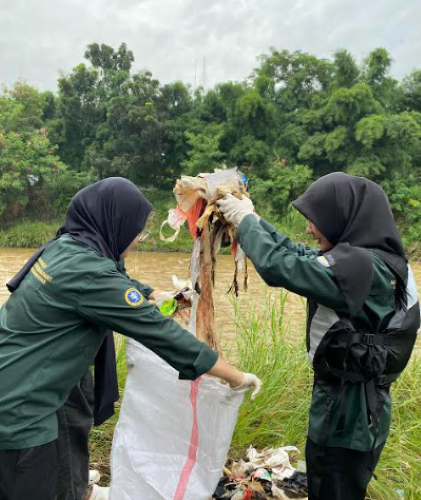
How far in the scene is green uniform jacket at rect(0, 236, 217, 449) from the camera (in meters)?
1.19

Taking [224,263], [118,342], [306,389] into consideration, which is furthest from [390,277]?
[224,263]

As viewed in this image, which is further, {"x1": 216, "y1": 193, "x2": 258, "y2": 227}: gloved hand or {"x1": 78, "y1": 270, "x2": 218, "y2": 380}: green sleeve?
{"x1": 216, "y1": 193, "x2": 258, "y2": 227}: gloved hand

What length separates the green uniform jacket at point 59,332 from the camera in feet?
3.90

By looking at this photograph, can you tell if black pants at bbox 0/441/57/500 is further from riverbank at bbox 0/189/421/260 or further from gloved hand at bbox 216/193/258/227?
riverbank at bbox 0/189/421/260

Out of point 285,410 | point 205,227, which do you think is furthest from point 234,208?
point 285,410

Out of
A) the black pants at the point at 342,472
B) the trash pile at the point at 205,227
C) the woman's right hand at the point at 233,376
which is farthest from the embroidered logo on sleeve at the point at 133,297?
the black pants at the point at 342,472

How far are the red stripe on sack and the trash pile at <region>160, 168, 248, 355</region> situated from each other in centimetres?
25

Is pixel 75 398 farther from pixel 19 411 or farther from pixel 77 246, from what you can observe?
pixel 77 246

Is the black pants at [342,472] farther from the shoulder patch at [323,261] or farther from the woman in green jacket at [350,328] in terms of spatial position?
the shoulder patch at [323,261]

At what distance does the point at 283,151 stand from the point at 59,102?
11.9m

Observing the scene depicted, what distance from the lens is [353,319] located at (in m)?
1.39

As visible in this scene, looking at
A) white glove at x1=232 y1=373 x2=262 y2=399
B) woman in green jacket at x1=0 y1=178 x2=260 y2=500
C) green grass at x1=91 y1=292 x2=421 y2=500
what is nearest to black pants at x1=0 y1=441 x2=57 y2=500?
woman in green jacket at x1=0 y1=178 x2=260 y2=500

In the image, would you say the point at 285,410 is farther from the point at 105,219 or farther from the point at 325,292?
the point at 105,219

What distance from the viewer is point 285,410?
236 centimetres
